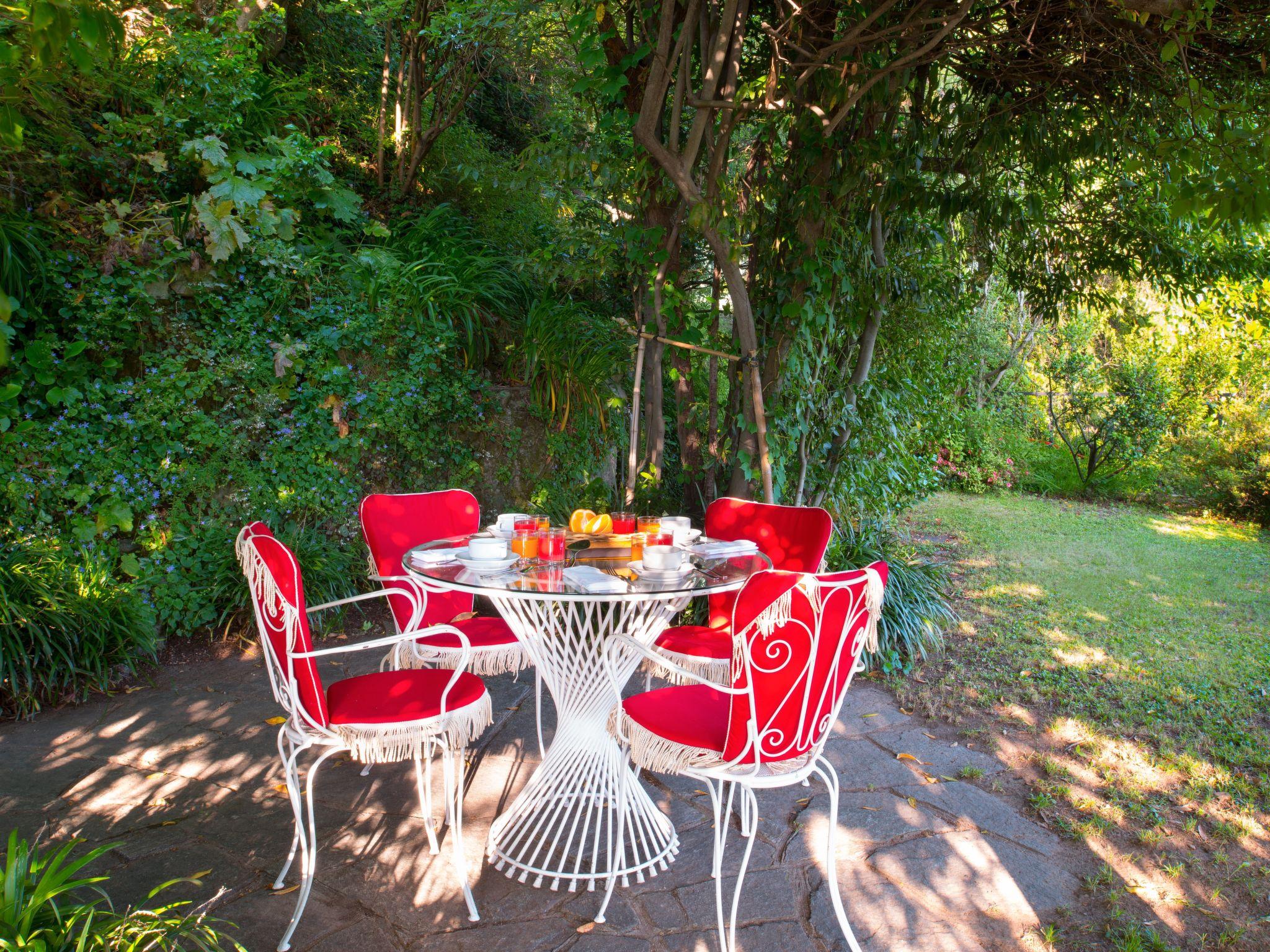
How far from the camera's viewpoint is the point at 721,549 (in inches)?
104

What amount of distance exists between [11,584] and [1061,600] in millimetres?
6081

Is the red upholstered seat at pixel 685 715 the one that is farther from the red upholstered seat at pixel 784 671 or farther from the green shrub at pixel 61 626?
the green shrub at pixel 61 626

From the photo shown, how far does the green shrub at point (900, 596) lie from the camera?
416cm

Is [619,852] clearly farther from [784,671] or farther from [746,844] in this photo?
[784,671]

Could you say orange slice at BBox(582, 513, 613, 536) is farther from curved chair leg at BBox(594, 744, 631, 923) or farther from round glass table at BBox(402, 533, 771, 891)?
curved chair leg at BBox(594, 744, 631, 923)

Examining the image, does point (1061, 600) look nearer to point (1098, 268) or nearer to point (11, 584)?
point (1098, 268)

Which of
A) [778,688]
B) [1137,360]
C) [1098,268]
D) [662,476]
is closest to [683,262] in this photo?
[662,476]

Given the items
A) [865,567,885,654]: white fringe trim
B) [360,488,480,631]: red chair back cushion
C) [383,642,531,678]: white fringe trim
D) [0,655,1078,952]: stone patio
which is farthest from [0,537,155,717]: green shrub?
[865,567,885,654]: white fringe trim

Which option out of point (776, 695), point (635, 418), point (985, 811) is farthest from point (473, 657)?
point (985, 811)

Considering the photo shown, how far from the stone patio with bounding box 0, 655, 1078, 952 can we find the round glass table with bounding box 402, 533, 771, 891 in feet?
0.33

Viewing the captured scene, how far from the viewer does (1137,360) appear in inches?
392

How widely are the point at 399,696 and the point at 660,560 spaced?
0.86 m

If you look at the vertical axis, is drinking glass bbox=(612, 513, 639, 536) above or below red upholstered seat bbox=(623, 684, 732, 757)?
above

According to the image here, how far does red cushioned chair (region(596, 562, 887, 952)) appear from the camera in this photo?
186 centimetres
